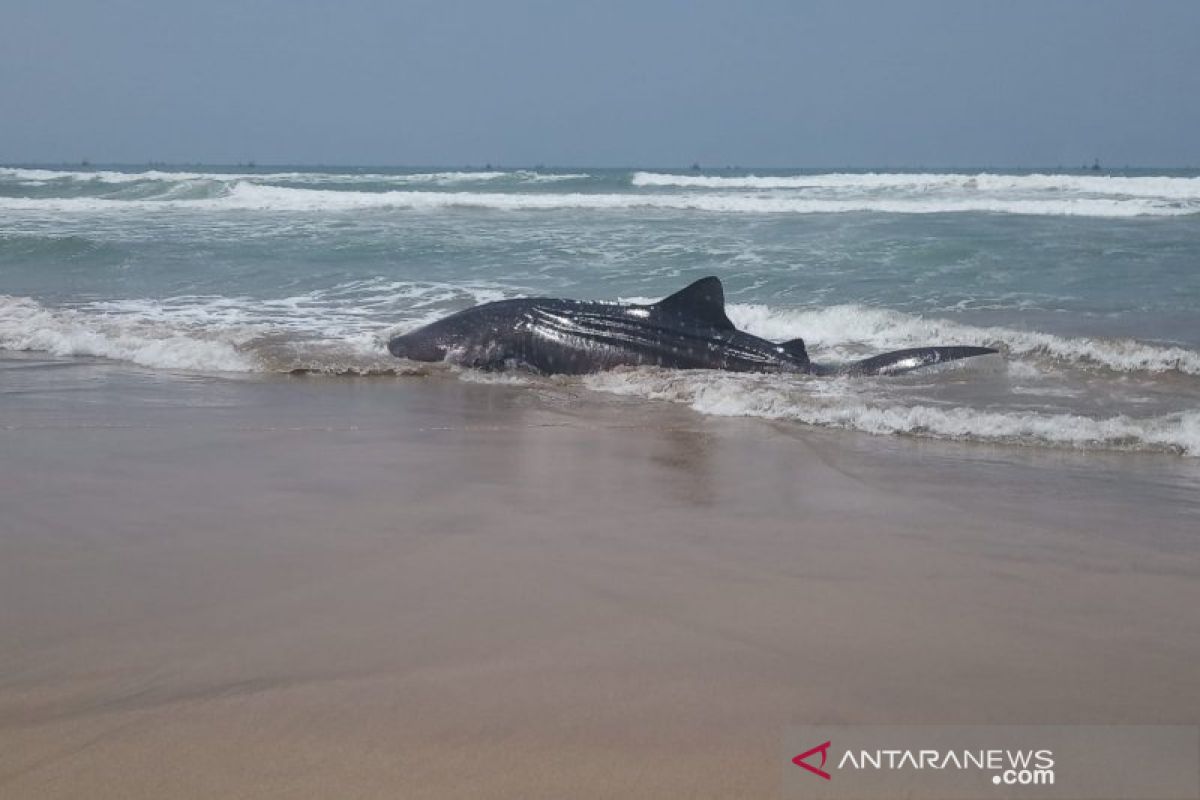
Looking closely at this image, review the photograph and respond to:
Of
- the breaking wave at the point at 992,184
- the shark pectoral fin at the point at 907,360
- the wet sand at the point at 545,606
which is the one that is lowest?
the wet sand at the point at 545,606

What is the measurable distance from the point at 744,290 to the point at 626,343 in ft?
17.2

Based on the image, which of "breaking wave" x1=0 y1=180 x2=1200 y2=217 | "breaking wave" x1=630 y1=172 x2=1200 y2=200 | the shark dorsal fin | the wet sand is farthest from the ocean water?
"breaking wave" x1=630 y1=172 x2=1200 y2=200

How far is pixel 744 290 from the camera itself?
43.9ft

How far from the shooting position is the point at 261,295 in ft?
42.2

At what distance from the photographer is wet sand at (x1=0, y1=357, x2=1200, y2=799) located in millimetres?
2531

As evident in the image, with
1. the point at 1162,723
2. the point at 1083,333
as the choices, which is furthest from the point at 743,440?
the point at 1083,333

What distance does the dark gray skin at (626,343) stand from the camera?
8195 mm

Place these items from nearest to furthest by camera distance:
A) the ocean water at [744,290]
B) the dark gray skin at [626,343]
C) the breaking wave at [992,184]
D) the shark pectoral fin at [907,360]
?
the ocean water at [744,290]
the shark pectoral fin at [907,360]
the dark gray skin at [626,343]
the breaking wave at [992,184]

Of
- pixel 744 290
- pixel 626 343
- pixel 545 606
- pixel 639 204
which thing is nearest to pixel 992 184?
pixel 639 204

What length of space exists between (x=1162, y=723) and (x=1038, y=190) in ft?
121

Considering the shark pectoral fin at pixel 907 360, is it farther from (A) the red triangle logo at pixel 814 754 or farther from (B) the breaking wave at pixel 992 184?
(B) the breaking wave at pixel 992 184

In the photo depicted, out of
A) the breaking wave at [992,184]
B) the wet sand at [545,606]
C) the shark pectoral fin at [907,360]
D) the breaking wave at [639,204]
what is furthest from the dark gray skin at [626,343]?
the breaking wave at [992,184]

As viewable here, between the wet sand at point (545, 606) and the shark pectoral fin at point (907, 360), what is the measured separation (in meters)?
2.16

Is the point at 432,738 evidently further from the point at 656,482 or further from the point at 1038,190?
the point at 1038,190
